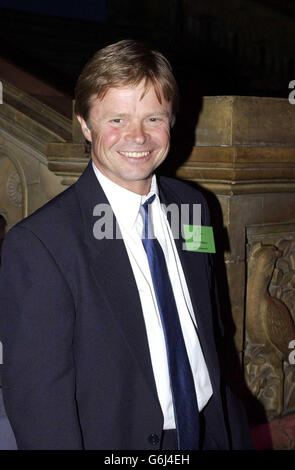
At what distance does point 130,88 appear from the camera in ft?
5.34

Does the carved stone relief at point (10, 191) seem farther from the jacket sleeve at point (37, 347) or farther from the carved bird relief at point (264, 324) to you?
the jacket sleeve at point (37, 347)

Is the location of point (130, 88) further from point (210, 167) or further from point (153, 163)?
point (210, 167)

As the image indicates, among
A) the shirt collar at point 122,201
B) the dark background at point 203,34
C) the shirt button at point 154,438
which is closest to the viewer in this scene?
the shirt button at point 154,438

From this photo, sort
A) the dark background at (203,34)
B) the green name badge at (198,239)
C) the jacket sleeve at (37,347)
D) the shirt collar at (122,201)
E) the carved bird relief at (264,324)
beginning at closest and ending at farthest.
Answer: the jacket sleeve at (37,347) → the shirt collar at (122,201) → the green name badge at (198,239) → the carved bird relief at (264,324) → the dark background at (203,34)

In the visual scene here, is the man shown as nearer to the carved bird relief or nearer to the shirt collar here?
the shirt collar

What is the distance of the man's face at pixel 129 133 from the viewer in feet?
5.38

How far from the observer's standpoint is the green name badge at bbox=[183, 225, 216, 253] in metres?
1.88

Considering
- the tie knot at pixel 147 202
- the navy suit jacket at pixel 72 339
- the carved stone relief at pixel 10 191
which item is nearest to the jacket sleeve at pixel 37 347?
the navy suit jacket at pixel 72 339

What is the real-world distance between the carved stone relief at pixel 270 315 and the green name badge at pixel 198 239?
575 millimetres

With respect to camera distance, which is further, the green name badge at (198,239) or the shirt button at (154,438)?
the green name badge at (198,239)

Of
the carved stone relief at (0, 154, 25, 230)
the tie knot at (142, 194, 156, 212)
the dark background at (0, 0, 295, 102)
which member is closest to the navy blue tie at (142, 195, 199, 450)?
the tie knot at (142, 194, 156, 212)

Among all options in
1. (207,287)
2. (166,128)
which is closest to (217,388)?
(207,287)

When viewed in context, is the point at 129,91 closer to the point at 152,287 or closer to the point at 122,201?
the point at 122,201

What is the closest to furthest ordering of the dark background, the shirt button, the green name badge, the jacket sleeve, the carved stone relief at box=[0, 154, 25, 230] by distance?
the jacket sleeve
the shirt button
the green name badge
the carved stone relief at box=[0, 154, 25, 230]
the dark background
